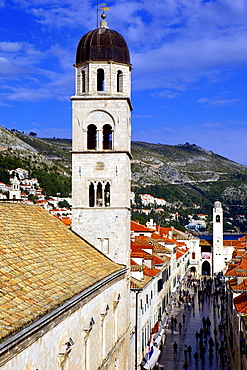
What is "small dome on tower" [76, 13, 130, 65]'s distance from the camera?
24.8 meters

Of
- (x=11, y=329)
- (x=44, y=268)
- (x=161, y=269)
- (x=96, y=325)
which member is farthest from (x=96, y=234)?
(x=161, y=269)

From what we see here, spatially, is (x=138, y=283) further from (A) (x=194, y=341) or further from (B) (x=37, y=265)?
(B) (x=37, y=265)

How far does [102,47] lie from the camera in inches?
977

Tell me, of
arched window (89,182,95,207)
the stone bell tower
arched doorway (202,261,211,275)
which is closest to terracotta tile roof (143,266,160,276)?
the stone bell tower

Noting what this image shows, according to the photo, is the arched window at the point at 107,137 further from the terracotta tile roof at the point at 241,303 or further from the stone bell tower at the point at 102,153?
the terracotta tile roof at the point at 241,303

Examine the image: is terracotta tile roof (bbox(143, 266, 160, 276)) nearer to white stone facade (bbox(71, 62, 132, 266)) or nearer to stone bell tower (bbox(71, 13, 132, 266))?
stone bell tower (bbox(71, 13, 132, 266))

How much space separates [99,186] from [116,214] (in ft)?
4.97

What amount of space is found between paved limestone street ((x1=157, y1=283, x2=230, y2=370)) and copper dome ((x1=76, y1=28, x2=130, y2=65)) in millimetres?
21797

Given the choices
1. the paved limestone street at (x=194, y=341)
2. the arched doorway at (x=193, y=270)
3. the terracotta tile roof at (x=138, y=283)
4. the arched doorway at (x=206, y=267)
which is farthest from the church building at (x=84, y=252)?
the arched doorway at (x=206, y=267)

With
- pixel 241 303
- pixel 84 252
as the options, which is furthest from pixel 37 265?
pixel 241 303

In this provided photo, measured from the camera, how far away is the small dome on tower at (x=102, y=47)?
2480 centimetres

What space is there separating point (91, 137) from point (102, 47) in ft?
13.4

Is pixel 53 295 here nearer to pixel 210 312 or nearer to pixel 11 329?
pixel 11 329

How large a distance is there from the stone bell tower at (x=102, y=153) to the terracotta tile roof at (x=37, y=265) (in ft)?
3.55
